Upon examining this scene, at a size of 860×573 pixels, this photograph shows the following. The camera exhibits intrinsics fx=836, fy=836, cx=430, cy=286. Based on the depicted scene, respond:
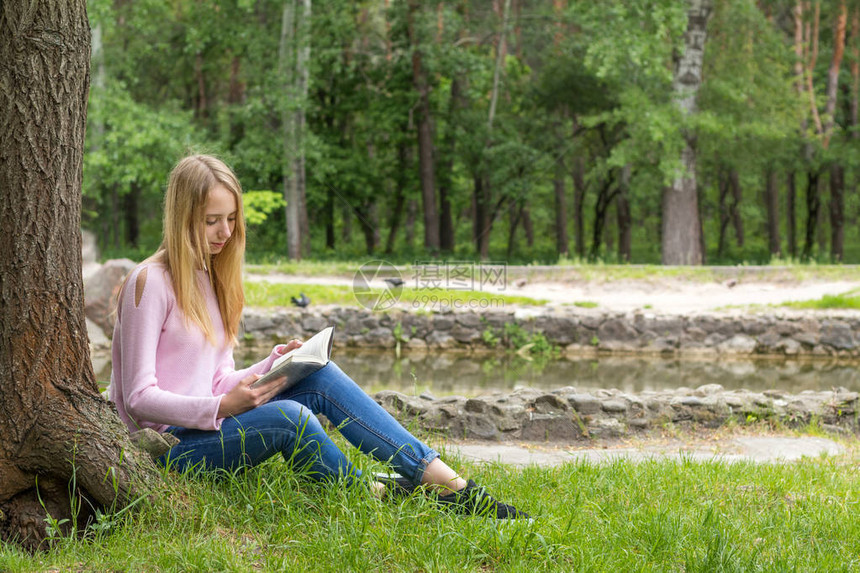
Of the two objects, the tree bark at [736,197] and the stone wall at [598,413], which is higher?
the tree bark at [736,197]

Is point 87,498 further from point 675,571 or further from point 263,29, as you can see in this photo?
point 263,29

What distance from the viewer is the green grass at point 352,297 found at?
1280 cm

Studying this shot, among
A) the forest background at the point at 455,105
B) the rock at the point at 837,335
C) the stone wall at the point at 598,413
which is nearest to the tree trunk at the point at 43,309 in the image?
the stone wall at the point at 598,413

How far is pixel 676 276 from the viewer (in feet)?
48.5

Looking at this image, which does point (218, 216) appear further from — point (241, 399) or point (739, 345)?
point (739, 345)

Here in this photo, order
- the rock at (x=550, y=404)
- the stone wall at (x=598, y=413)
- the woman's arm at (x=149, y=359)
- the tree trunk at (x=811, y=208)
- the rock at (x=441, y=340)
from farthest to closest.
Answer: the tree trunk at (x=811, y=208) < the rock at (x=441, y=340) < the rock at (x=550, y=404) < the stone wall at (x=598, y=413) < the woman's arm at (x=149, y=359)

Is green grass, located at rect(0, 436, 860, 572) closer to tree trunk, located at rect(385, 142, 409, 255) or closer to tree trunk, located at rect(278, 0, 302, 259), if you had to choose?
tree trunk, located at rect(278, 0, 302, 259)

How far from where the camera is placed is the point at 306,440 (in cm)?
318

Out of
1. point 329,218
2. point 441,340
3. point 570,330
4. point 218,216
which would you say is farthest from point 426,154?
point 218,216

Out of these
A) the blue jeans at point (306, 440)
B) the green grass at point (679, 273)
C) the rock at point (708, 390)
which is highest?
the green grass at point (679, 273)

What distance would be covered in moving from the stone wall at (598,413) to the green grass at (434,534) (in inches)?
72.4

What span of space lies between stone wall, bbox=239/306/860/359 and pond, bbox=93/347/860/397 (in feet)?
1.02

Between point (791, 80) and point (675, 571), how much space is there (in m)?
20.7

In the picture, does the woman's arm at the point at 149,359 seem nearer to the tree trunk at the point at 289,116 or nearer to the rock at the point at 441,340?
the rock at the point at 441,340
